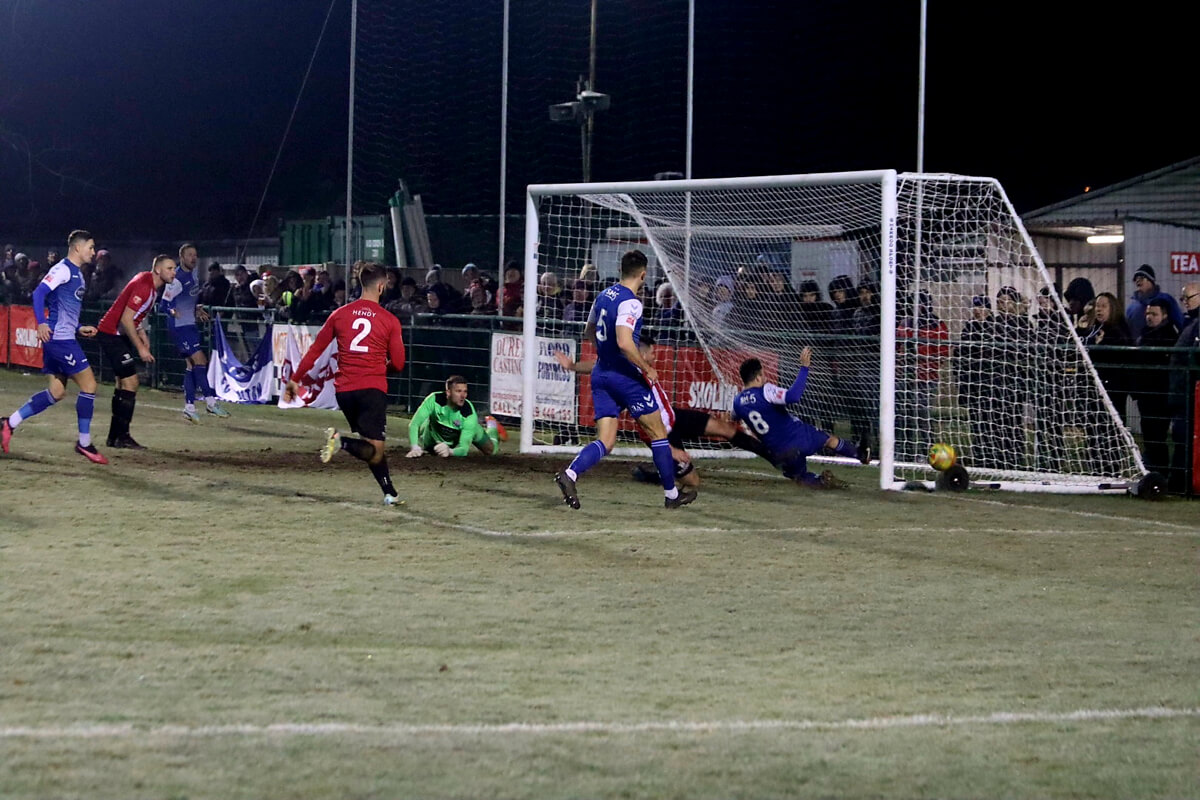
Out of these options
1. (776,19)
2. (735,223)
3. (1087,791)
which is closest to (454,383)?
(735,223)

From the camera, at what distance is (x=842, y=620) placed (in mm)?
7340

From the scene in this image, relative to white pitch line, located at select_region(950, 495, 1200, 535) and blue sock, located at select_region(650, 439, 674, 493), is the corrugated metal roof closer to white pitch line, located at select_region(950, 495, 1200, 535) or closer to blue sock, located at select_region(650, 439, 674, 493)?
white pitch line, located at select_region(950, 495, 1200, 535)

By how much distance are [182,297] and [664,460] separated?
902 cm

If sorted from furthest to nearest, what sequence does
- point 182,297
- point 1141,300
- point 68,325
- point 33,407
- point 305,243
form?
point 305,243
point 182,297
point 1141,300
point 33,407
point 68,325

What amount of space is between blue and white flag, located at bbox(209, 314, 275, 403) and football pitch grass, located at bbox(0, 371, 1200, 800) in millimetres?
8532

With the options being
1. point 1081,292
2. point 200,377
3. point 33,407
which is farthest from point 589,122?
point 33,407

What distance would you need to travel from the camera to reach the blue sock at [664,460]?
11094 mm

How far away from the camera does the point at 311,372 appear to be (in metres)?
19.6

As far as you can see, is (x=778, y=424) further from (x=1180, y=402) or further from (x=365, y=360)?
(x=365, y=360)

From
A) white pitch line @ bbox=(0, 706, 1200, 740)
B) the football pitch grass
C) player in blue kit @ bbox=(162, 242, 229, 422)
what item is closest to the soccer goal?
the football pitch grass

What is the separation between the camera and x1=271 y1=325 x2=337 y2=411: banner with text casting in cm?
1934

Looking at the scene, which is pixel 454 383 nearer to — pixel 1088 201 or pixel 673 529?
pixel 673 529

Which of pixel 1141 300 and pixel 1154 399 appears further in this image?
pixel 1141 300

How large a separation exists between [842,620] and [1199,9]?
2448cm
